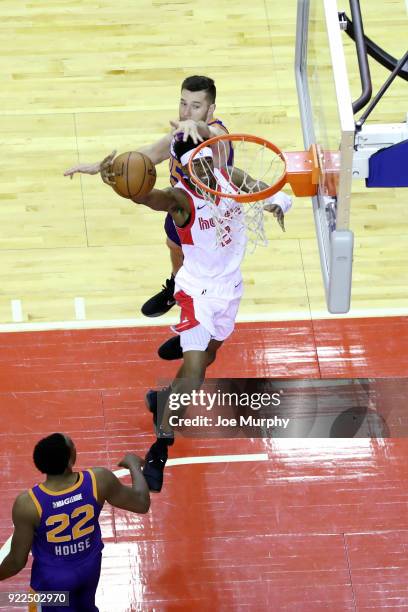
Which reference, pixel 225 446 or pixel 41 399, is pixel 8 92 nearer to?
pixel 41 399

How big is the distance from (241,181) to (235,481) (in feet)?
5.71

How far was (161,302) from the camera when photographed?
748 centimetres

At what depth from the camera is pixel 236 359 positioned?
7.33 meters

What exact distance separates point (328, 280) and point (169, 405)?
1485 millimetres

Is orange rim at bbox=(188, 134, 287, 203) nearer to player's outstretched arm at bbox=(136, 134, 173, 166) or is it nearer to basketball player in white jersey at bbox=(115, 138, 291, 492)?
basketball player in white jersey at bbox=(115, 138, 291, 492)

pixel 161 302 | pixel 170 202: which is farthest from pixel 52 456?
pixel 161 302

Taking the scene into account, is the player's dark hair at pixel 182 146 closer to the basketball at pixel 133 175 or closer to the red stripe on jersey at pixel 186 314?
the basketball at pixel 133 175

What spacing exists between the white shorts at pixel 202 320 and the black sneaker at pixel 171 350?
19.9 inches

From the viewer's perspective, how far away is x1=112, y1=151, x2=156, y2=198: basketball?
5918 millimetres

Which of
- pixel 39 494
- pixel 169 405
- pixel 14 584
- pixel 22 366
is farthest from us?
pixel 22 366

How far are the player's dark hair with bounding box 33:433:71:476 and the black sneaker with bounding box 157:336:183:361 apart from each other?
2039 mm

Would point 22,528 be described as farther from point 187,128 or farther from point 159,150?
point 159,150

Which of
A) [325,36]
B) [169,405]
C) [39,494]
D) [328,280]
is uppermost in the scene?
[325,36]

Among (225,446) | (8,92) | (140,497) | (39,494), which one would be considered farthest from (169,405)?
(8,92)
